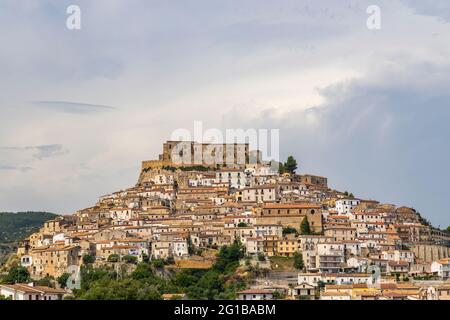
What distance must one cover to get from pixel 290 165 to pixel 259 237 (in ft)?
36.5

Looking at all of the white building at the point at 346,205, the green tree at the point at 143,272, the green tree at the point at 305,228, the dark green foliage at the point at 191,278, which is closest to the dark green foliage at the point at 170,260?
the dark green foliage at the point at 191,278

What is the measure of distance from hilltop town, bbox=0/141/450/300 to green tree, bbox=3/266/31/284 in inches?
13.1

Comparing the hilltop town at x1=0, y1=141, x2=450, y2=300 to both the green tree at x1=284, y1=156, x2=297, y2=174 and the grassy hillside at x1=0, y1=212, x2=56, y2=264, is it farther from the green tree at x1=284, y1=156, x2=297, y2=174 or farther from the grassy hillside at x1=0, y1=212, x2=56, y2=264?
the grassy hillside at x1=0, y1=212, x2=56, y2=264

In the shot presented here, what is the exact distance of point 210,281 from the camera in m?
39.8

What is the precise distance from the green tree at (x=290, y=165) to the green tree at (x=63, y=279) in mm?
14995

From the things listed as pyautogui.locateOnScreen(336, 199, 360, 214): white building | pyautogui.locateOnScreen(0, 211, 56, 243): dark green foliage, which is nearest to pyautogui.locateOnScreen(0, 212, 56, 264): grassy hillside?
pyautogui.locateOnScreen(0, 211, 56, 243): dark green foliage

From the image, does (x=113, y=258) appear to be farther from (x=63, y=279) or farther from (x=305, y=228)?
(x=305, y=228)

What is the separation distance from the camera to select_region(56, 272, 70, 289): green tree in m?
41.8

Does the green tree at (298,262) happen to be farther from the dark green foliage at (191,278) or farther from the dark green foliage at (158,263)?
the dark green foliage at (158,263)

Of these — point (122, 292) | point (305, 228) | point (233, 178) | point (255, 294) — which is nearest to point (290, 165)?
point (233, 178)

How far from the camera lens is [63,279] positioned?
42.2 meters

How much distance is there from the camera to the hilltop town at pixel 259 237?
40438 millimetres
